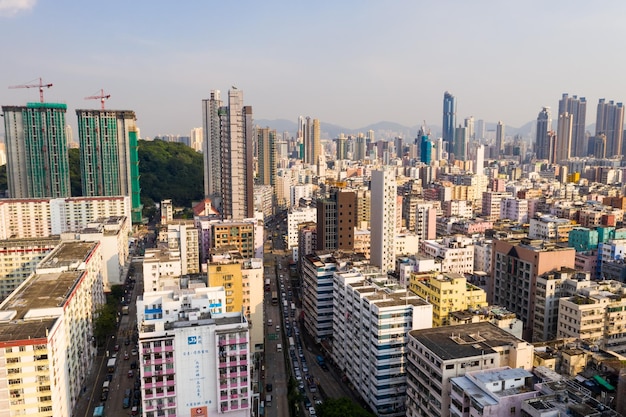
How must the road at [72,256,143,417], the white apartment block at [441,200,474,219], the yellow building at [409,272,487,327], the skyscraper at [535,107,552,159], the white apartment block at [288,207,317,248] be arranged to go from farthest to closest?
the skyscraper at [535,107,552,159], the white apartment block at [441,200,474,219], the white apartment block at [288,207,317,248], the yellow building at [409,272,487,327], the road at [72,256,143,417]

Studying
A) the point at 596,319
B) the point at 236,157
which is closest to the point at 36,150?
the point at 236,157

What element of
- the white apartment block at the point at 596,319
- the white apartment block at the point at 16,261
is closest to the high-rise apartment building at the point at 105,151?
the white apartment block at the point at 16,261

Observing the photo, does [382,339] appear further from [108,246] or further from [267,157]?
[267,157]

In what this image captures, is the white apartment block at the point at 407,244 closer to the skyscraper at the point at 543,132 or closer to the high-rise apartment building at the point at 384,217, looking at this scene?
the high-rise apartment building at the point at 384,217

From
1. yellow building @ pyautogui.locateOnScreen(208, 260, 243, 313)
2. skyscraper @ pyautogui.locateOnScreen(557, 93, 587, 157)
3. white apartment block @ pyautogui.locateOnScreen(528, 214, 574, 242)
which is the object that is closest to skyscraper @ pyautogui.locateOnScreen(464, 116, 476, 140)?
skyscraper @ pyautogui.locateOnScreen(557, 93, 587, 157)

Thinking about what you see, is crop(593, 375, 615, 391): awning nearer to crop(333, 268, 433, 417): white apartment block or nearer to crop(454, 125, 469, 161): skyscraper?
crop(333, 268, 433, 417): white apartment block

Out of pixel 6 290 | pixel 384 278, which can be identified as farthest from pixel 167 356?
pixel 6 290

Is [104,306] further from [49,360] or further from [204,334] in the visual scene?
[204,334]
